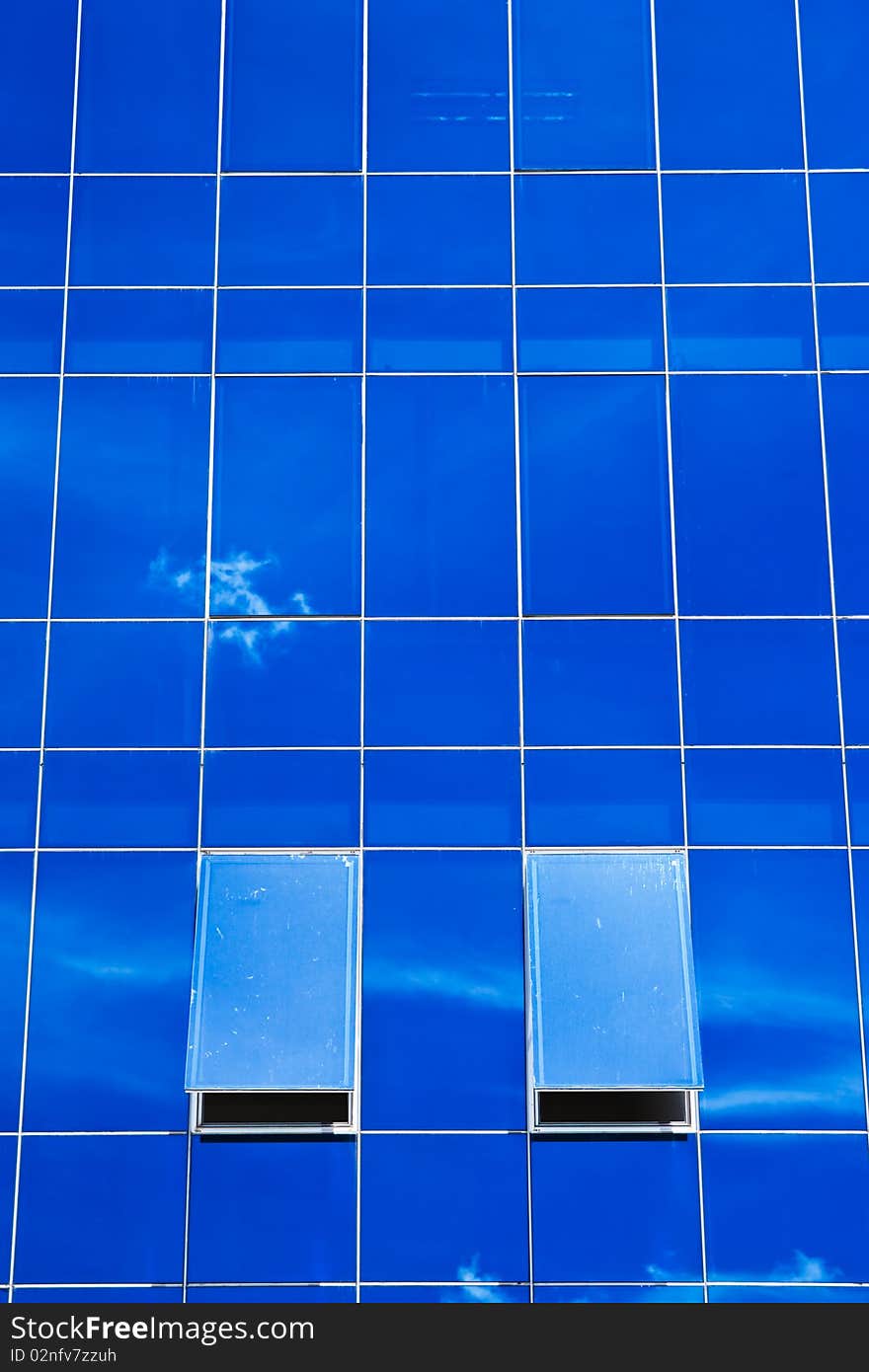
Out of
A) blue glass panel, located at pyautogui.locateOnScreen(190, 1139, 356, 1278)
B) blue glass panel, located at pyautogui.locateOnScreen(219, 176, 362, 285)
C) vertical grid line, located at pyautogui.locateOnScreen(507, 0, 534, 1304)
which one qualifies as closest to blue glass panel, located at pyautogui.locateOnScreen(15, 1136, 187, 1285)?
blue glass panel, located at pyautogui.locateOnScreen(190, 1139, 356, 1278)

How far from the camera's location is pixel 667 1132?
9867 mm

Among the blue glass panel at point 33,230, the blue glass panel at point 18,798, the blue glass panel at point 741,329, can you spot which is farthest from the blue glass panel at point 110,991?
the blue glass panel at point 741,329

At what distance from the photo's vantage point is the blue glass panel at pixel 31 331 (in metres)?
11.1

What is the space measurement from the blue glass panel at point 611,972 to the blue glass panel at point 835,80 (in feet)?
19.8

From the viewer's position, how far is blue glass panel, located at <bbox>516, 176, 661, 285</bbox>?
A: 36.7 ft

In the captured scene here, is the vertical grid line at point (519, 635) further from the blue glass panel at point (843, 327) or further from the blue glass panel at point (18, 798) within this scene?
the blue glass panel at point (18, 798)

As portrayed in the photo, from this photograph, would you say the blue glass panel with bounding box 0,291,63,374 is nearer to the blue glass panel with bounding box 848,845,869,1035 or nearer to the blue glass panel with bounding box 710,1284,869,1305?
the blue glass panel with bounding box 848,845,869,1035

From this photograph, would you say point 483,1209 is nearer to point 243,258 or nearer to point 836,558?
point 836,558

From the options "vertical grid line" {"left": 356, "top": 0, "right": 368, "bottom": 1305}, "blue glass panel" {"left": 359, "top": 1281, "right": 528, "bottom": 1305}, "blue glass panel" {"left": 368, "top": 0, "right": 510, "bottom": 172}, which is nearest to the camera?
"blue glass panel" {"left": 359, "top": 1281, "right": 528, "bottom": 1305}

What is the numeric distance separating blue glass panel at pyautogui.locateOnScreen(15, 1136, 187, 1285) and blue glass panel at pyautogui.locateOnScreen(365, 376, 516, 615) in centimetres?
443

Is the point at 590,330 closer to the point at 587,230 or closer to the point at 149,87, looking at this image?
the point at 587,230

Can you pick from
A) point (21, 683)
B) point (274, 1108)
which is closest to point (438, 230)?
point (21, 683)

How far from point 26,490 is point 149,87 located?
363 cm

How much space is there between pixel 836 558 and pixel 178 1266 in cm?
721
